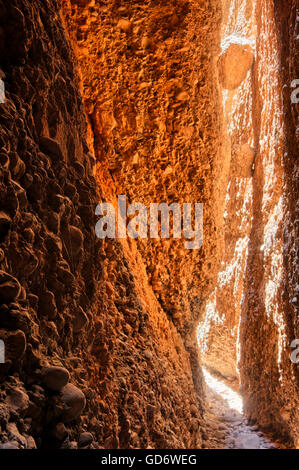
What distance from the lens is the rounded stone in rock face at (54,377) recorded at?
838 millimetres

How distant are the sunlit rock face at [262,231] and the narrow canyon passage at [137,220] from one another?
3 cm

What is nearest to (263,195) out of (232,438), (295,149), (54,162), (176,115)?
(295,149)

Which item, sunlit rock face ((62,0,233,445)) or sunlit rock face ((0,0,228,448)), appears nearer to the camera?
sunlit rock face ((0,0,228,448))

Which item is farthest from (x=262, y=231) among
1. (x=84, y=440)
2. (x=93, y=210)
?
(x=84, y=440)

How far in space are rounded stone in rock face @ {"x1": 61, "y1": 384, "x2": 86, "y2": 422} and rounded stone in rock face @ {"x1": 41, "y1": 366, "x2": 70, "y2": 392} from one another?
28 millimetres

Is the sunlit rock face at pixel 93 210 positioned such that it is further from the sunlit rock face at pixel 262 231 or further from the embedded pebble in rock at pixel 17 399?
the sunlit rock face at pixel 262 231

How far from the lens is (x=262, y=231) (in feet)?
13.9

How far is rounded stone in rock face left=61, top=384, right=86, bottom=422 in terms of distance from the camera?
865 millimetres

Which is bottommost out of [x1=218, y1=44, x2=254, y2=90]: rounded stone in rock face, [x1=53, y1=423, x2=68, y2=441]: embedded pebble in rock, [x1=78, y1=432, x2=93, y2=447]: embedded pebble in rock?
[x1=78, y1=432, x2=93, y2=447]: embedded pebble in rock

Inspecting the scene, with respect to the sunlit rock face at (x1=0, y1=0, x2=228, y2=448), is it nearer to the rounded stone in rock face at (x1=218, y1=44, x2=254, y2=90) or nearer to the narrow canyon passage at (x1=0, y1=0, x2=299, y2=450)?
the narrow canyon passage at (x1=0, y1=0, x2=299, y2=450)

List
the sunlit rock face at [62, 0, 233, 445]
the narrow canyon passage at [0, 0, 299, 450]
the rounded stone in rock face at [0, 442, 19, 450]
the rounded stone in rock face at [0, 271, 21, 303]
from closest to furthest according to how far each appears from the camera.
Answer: the rounded stone in rock face at [0, 442, 19, 450]
the rounded stone in rock face at [0, 271, 21, 303]
the narrow canyon passage at [0, 0, 299, 450]
the sunlit rock face at [62, 0, 233, 445]

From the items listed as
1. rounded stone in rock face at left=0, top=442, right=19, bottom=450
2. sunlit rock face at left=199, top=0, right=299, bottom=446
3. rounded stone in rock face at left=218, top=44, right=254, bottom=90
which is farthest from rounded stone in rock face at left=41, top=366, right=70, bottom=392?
rounded stone in rock face at left=218, top=44, right=254, bottom=90

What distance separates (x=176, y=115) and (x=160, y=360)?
1.68 metres

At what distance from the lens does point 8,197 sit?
0.85 metres
